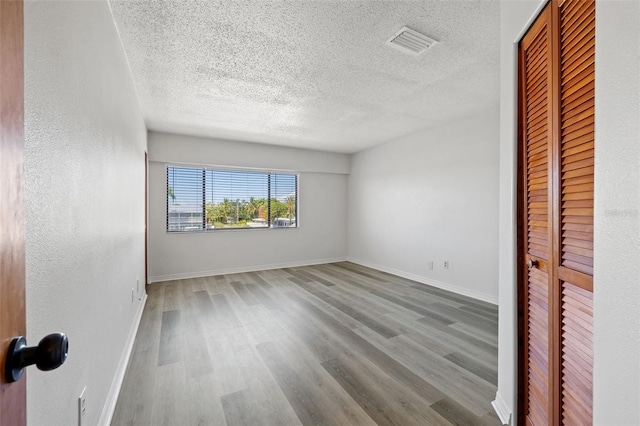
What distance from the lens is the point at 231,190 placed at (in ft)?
17.7

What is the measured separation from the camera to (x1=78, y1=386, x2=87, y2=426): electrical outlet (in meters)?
1.15

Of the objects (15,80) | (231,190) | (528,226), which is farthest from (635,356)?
(231,190)

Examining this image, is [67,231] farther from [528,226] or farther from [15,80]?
[528,226]

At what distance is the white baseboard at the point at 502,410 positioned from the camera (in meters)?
1.52

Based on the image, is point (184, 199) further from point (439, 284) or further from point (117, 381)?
point (439, 284)

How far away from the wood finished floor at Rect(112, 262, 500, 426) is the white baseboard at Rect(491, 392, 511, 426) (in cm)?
5

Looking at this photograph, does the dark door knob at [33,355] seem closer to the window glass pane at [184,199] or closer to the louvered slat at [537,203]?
the louvered slat at [537,203]

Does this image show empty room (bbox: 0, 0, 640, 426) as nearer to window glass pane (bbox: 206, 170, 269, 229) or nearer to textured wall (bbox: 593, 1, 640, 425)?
textured wall (bbox: 593, 1, 640, 425)

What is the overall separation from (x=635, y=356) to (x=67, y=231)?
175cm

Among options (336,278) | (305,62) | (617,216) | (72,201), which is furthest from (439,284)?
(72,201)

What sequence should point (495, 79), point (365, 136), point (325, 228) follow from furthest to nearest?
1. point (325, 228)
2. point (365, 136)
3. point (495, 79)

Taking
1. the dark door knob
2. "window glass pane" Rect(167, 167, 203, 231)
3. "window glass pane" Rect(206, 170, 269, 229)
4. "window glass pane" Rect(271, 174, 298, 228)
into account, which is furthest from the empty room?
"window glass pane" Rect(271, 174, 298, 228)

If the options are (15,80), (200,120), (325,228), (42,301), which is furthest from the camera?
(325,228)

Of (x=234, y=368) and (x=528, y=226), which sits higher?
(x=528, y=226)
